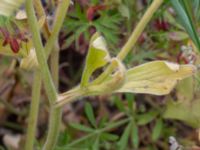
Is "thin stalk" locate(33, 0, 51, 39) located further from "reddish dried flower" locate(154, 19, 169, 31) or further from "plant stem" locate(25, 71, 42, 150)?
"reddish dried flower" locate(154, 19, 169, 31)

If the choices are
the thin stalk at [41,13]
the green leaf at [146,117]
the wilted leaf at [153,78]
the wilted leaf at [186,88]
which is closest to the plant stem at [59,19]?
the thin stalk at [41,13]

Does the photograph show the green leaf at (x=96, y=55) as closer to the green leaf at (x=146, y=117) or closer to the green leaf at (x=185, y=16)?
the green leaf at (x=185, y=16)

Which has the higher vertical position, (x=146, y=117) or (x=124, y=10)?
(x=124, y=10)

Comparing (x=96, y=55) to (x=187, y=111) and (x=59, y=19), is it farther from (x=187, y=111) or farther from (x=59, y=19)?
(x=187, y=111)

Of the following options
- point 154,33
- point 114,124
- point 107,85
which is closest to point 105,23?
point 154,33

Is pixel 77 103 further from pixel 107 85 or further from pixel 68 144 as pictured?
pixel 107 85

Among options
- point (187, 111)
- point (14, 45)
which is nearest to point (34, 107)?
point (14, 45)
